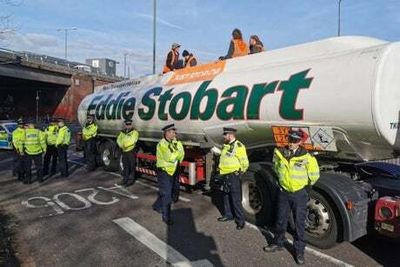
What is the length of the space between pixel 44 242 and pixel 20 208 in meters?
2.56

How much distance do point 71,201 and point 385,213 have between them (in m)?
6.19

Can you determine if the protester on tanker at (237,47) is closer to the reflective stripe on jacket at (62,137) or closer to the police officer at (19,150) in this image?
the reflective stripe on jacket at (62,137)

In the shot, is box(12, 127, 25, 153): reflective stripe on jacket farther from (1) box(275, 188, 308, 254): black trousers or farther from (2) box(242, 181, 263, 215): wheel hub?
(1) box(275, 188, 308, 254): black trousers

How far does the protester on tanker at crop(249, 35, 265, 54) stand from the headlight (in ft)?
15.2

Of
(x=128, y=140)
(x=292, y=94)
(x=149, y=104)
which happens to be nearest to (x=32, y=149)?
(x=128, y=140)

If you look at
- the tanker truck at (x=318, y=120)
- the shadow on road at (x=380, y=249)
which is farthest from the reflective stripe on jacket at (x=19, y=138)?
the shadow on road at (x=380, y=249)

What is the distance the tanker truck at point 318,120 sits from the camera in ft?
19.6

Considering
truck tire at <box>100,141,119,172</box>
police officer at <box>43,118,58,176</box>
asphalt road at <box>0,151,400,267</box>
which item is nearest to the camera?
asphalt road at <box>0,151,400,267</box>

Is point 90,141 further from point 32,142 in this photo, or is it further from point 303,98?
point 303,98

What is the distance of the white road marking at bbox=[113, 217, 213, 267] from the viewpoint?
583 cm

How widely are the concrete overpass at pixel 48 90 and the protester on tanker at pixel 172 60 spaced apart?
39.0 meters

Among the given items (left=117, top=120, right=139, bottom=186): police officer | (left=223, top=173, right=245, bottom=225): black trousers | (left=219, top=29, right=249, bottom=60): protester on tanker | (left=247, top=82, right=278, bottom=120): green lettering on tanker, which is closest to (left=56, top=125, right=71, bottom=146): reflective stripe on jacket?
(left=117, top=120, right=139, bottom=186): police officer

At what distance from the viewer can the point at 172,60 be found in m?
11.6

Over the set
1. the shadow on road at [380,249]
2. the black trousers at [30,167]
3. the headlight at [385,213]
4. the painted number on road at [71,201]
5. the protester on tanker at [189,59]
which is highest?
the protester on tanker at [189,59]
